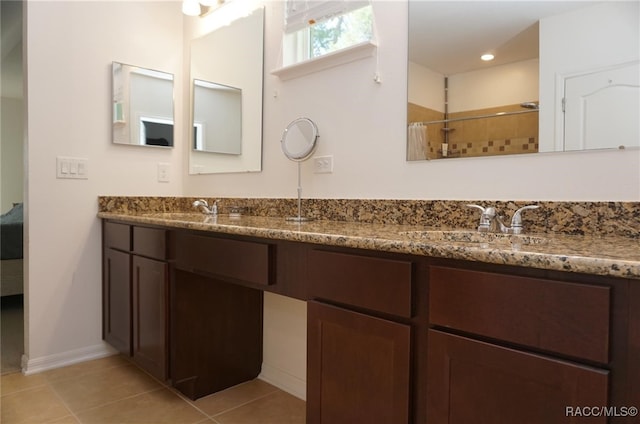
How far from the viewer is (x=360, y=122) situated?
1.86 meters

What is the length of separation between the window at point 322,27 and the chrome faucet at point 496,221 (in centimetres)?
90

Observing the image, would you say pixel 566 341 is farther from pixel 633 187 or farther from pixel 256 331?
pixel 256 331

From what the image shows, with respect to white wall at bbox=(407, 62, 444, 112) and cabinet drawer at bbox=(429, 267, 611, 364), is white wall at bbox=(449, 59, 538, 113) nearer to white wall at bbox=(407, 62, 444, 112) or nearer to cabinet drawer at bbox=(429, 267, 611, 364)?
white wall at bbox=(407, 62, 444, 112)

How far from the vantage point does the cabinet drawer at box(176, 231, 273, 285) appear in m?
1.41

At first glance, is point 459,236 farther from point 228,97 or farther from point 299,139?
point 228,97

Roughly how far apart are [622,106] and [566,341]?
2.59 ft

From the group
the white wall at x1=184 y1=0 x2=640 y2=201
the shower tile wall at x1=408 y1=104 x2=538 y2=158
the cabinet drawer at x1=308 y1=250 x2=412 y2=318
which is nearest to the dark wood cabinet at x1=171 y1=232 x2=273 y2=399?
the cabinet drawer at x1=308 y1=250 x2=412 y2=318

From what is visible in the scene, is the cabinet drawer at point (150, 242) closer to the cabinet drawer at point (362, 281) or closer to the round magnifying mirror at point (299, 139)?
the round magnifying mirror at point (299, 139)

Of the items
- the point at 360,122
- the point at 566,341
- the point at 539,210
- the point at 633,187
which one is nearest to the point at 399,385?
the point at 566,341

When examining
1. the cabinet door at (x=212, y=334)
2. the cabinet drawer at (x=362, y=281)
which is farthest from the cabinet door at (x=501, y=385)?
the cabinet door at (x=212, y=334)

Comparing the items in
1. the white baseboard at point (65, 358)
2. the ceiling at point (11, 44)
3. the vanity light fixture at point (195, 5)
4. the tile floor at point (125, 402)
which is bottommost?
the tile floor at point (125, 402)

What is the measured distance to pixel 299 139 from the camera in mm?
2035

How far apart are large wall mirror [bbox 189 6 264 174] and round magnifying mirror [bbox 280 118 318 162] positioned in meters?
0.29

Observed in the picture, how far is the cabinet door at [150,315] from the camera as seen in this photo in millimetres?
1953
